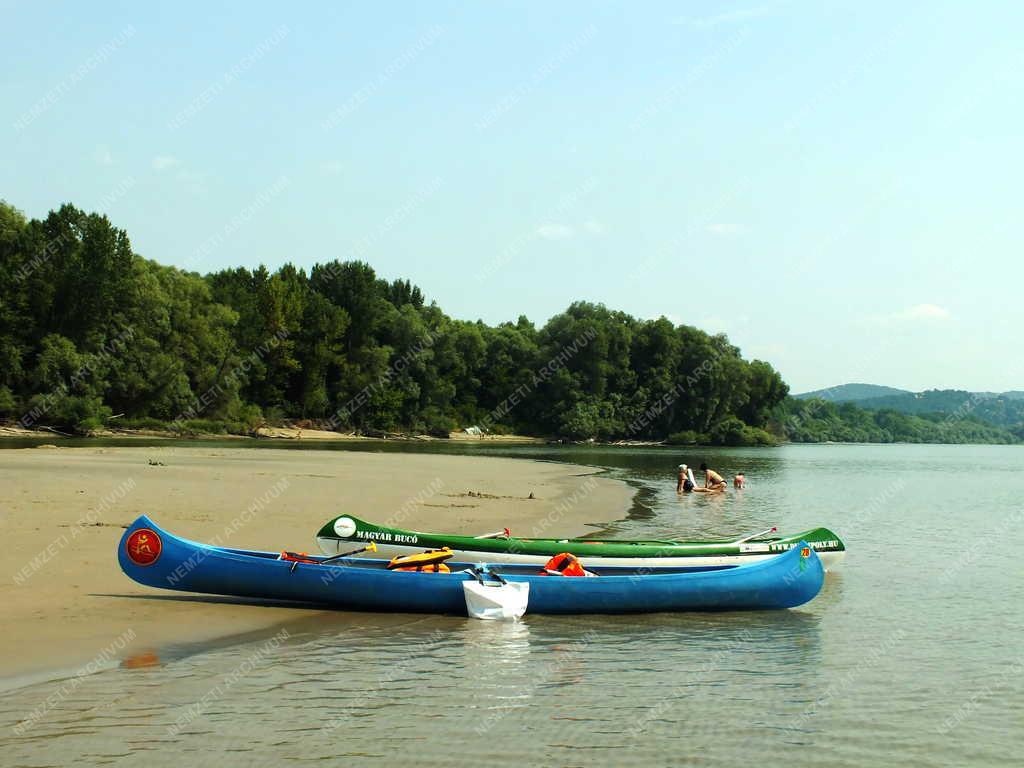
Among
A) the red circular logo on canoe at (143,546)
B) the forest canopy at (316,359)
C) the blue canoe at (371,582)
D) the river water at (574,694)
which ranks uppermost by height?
the forest canopy at (316,359)

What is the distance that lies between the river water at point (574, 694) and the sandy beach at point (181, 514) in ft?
3.74

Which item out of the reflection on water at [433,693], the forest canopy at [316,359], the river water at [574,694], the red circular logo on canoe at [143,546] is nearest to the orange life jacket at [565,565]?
the river water at [574,694]

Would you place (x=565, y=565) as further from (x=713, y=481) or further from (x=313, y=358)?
(x=313, y=358)

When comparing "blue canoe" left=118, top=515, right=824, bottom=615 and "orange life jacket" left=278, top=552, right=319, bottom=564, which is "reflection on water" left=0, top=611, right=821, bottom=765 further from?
"orange life jacket" left=278, top=552, right=319, bottom=564

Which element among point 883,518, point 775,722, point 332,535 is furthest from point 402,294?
point 775,722

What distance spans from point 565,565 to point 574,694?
4713 millimetres

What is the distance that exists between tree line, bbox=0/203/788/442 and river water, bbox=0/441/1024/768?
59183 mm

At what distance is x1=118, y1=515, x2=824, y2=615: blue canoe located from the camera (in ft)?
42.8

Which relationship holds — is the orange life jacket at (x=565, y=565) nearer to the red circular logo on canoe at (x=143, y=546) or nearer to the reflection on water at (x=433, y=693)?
the reflection on water at (x=433, y=693)

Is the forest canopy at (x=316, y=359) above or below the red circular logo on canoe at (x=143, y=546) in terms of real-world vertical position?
above

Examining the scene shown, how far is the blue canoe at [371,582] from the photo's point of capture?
1303cm

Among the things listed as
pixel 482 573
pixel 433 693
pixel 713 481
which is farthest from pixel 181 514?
pixel 713 481

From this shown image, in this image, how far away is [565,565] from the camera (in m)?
14.5

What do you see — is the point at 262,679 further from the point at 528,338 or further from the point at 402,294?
the point at 528,338
